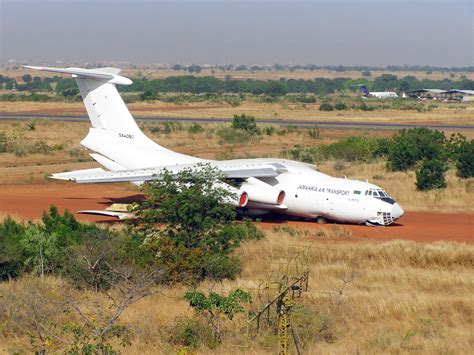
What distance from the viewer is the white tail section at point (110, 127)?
37938 mm

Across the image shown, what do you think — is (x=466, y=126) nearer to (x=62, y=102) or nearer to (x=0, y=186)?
(x=0, y=186)

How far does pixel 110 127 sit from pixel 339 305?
2064 cm

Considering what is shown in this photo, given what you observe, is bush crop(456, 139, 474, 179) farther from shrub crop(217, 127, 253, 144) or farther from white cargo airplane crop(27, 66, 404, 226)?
shrub crop(217, 127, 253, 144)

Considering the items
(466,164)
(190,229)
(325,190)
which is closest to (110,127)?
→ (325,190)

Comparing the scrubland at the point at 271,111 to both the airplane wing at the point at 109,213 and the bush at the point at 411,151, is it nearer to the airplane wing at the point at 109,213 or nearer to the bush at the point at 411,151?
the bush at the point at 411,151

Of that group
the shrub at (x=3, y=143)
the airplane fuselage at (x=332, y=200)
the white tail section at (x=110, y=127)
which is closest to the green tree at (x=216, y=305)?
the airplane fuselage at (x=332, y=200)

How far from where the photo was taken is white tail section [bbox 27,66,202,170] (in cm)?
3794

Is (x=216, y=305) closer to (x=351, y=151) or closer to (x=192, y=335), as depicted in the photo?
(x=192, y=335)

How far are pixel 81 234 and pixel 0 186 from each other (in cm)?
1820

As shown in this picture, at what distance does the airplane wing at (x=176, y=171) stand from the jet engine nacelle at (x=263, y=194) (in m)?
0.48

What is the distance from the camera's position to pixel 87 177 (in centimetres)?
3375

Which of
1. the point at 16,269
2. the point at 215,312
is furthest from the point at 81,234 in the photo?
the point at 215,312

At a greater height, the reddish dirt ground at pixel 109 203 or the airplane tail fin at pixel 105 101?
the airplane tail fin at pixel 105 101

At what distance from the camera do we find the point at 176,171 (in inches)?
1325
